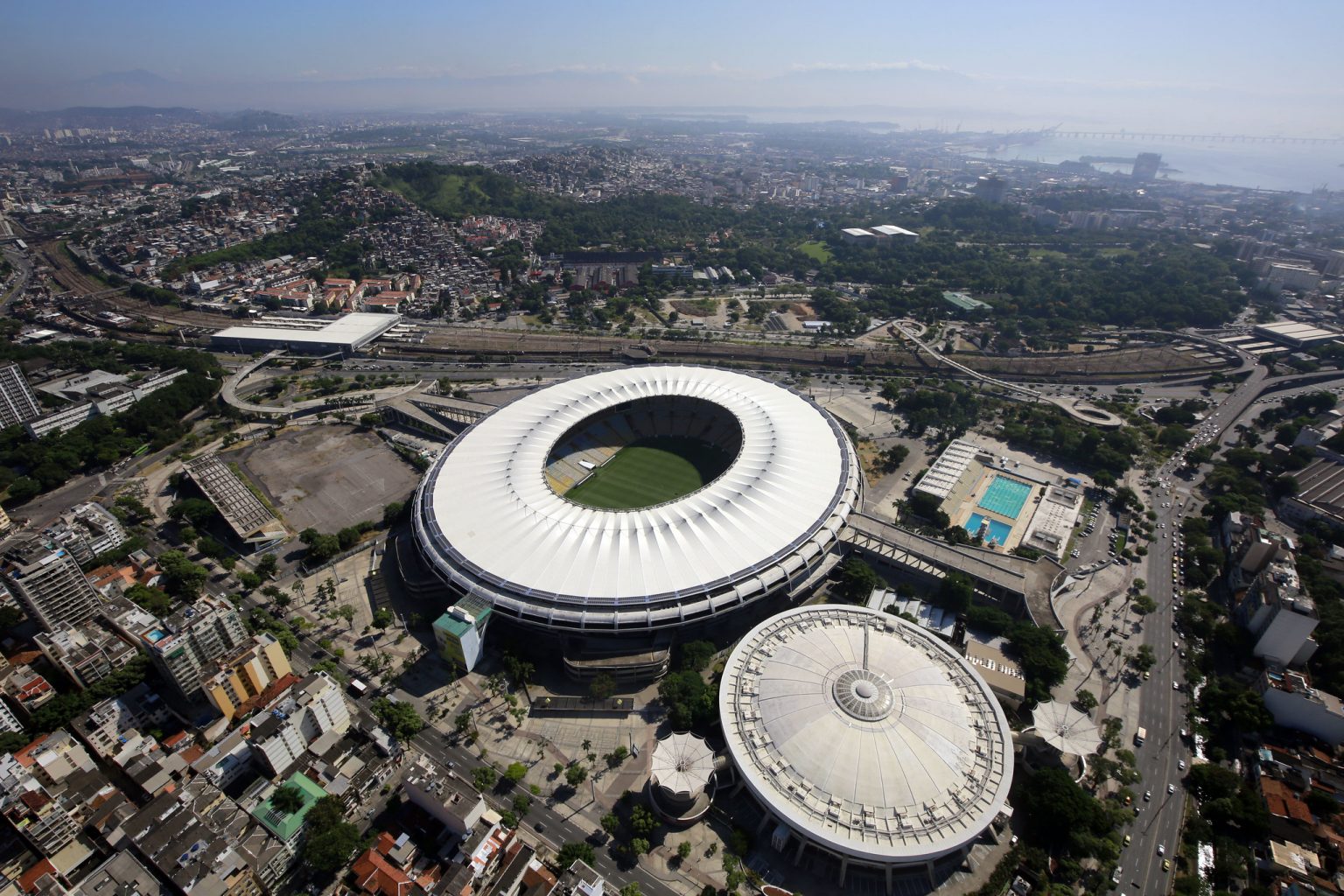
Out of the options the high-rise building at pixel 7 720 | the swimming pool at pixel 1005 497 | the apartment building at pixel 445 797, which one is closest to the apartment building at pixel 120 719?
the high-rise building at pixel 7 720

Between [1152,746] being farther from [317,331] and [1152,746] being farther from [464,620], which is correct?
[317,331]

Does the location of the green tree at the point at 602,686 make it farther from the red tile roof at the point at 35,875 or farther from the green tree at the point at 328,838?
the red tile roof at the point at 35,875

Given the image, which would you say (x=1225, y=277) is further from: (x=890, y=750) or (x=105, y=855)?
(x=105, y=855)

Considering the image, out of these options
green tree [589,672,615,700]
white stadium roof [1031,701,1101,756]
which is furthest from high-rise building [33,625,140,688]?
white stadium roof [1031,701,1101,756]

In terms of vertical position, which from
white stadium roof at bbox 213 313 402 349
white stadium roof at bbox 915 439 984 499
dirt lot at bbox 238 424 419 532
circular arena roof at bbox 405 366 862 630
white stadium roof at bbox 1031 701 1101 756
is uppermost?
circular arena roof at bbox 405 366 862 630

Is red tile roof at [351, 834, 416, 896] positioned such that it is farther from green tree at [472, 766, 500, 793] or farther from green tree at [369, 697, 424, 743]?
green tree at [369, 697, 424, 743]

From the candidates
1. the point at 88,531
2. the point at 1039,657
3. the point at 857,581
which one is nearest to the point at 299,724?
the point at 88,531

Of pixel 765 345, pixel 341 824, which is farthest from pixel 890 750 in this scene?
pixel 765 345
